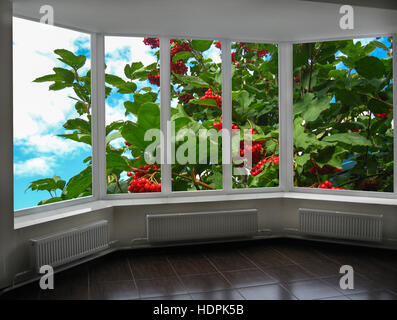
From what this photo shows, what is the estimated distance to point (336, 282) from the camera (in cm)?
307

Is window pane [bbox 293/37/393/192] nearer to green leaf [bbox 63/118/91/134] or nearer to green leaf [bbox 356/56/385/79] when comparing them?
green leaf [bbox 356/56/385/79]

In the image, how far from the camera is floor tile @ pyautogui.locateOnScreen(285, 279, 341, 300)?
2814mm

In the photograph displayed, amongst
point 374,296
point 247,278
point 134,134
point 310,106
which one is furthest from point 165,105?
point 374,296

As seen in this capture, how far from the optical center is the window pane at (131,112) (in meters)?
4.07

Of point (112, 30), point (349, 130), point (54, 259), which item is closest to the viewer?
point (54, 259)

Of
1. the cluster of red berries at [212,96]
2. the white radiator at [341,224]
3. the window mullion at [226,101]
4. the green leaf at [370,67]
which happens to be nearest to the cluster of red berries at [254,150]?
the window mullion at [226,101]

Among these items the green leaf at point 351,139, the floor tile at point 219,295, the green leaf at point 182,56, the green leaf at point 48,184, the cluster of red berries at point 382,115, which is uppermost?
the green leaf at point 182,56

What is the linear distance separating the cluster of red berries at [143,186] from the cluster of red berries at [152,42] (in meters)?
1.50

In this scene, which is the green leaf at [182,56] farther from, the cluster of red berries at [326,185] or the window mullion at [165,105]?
the cluster of red berries at [326,185]

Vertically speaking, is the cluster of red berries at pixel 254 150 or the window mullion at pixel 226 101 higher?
the window mullion at pixel 226 101

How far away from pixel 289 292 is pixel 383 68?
2.73 metres
